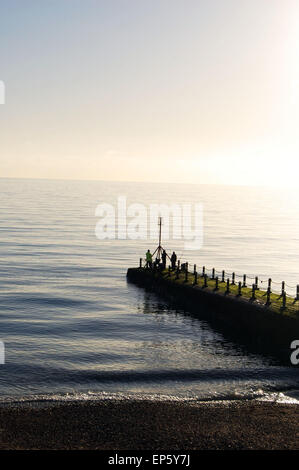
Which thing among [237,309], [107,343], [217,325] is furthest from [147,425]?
[217,325]

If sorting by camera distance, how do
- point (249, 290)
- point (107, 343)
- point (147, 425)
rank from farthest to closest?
1. point (249, 290)
2. point (107, 343)
3. point (147, 425)

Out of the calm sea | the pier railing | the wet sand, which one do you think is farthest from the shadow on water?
the wet sand

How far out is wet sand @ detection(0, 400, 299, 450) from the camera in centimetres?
1977

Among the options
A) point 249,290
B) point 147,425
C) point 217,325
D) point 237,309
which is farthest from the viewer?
point 249,290

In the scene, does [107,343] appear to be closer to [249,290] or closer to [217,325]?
[217,325]

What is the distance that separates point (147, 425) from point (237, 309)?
58.5 feet

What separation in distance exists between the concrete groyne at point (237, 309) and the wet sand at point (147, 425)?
8.49 meters

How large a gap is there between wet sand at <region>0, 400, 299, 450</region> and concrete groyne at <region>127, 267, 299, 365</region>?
27.8 feet

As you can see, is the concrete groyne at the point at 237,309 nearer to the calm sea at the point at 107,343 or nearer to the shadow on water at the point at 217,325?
the shadow on water at the point at 217,325

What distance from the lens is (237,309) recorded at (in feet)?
125
